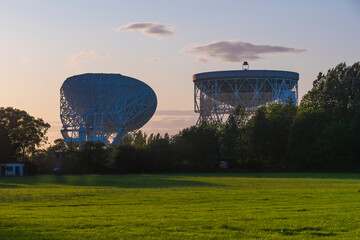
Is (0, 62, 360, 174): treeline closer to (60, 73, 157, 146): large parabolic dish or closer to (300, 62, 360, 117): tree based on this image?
(300, 62, 360, 117): tree

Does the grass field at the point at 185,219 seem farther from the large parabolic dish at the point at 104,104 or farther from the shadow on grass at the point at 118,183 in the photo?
the large parabolic dish at the point at 104,104

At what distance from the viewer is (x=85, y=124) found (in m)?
104

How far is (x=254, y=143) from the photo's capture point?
89.9 m

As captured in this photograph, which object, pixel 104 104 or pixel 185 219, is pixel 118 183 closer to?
pixel 185 219

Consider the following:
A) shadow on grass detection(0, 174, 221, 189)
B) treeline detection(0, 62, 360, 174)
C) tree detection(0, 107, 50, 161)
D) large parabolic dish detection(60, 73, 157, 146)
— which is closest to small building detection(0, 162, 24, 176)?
Answer: treeline detection(0, 62, 360, 174)

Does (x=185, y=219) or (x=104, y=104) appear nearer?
(x=185, y=219)

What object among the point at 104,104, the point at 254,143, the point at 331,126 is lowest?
the point at 254,143

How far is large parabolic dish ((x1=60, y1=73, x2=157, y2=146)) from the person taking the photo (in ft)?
337

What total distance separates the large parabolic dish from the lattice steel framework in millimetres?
8769

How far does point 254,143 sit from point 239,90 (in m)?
12.6

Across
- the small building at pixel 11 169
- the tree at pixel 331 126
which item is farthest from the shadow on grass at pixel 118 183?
the tree at pixel 331 126

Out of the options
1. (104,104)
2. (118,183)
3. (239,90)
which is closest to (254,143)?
(239,90)

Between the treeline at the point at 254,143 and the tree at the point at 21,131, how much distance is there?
15cm

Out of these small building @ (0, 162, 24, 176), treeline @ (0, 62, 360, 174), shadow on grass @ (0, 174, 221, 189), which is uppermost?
treeline @ (0, 62, 360, 174)
